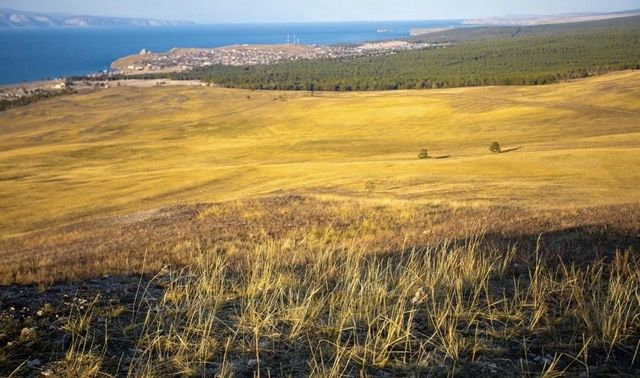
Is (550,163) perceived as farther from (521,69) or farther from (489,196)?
(521,69)

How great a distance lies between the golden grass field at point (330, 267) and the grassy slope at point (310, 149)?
45 cm

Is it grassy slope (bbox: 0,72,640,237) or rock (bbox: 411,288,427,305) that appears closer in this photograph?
rock (bbox: 411,288,427,305)

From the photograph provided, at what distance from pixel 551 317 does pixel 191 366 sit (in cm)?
459

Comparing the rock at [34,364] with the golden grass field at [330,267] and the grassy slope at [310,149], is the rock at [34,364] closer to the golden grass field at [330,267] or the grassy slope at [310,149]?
the golden grass field at [330,267]

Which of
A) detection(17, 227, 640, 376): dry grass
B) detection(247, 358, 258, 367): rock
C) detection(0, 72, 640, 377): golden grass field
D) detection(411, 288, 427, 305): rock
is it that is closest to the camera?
detection(17, 227, 640, 376): dry grass

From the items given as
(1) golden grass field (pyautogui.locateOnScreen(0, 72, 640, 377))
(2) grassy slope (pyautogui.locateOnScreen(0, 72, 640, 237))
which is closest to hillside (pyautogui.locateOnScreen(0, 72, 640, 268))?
(2) grassy slope (pyautogui.locateOnScreen(0, 72, 640, 237))

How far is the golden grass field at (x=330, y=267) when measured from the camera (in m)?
5.81

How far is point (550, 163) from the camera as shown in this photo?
35.7 metres

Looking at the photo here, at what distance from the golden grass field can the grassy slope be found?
45 cm

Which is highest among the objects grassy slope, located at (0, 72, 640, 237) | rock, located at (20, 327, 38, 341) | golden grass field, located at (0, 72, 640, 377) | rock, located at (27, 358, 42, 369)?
rock, located at (20, 327, 38, 341)

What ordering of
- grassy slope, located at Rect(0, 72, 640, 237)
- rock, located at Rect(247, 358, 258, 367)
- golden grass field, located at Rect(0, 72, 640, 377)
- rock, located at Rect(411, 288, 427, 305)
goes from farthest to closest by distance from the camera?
grassy slope, located at Rect(0, 72, 640, 237) → rock, located at Rect(411, 288, 427, 305) → golden grass field, located at Rect(0, 72, 640, 377) → rock, located at Rect(247, 358, 258, 367)

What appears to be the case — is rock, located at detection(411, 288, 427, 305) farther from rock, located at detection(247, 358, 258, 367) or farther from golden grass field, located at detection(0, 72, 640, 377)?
rock, located at detection(247, 358, 258, 367)

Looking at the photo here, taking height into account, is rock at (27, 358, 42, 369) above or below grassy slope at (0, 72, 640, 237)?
above

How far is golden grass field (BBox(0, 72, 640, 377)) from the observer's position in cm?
581
